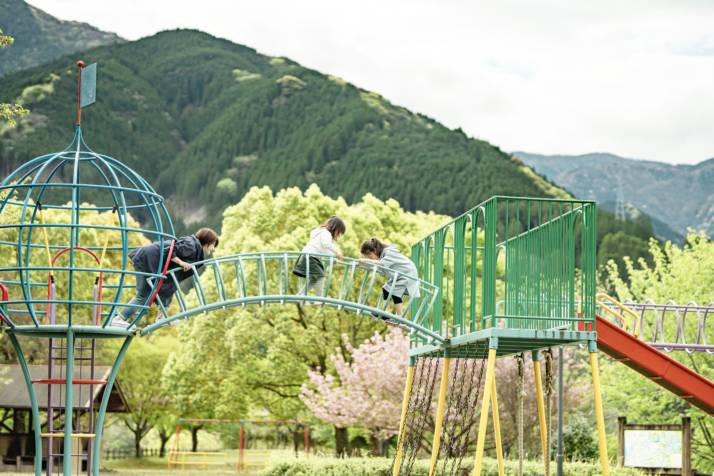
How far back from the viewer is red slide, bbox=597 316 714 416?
53.5ft

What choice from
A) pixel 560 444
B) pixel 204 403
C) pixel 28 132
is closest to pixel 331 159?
pixel 28 132

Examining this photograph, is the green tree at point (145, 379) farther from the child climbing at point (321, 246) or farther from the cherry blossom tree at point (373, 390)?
the child climbing at point (321, 246)

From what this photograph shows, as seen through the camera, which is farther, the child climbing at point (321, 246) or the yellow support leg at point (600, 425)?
the child climbing at point (321, 246)

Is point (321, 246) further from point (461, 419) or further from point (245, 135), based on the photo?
point (245, 135)

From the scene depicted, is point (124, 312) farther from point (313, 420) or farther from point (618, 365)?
point (313, 420)

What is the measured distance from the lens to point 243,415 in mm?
34688

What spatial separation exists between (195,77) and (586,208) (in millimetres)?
142005

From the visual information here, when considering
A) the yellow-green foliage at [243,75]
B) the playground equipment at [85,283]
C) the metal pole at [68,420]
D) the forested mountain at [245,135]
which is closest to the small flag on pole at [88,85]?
the playground equipment at [85,283]

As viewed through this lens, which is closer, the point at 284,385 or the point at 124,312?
the point at 124,312

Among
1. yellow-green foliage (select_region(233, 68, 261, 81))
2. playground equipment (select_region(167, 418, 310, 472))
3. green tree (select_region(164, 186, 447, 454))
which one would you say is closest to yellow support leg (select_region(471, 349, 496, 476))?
playground equipment (select_region(167, 418, 310, 472))

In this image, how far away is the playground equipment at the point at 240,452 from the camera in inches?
1321

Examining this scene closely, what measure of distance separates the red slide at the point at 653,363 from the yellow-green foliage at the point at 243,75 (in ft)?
433

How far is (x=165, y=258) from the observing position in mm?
12430

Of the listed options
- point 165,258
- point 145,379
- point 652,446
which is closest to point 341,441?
point 652,446
